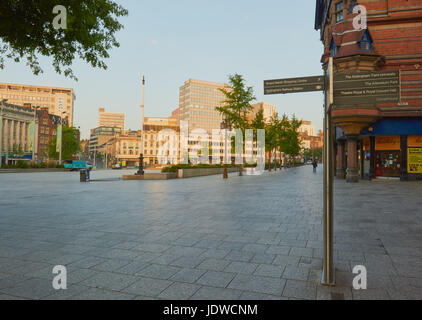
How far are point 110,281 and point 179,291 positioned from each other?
0.96 m

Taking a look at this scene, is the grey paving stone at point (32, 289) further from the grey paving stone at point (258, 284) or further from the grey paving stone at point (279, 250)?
the grey paving stone at point (279, 250)

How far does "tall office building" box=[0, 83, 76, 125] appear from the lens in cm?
14312

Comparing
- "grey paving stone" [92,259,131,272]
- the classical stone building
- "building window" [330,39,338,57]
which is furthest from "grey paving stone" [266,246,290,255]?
the classical stone building

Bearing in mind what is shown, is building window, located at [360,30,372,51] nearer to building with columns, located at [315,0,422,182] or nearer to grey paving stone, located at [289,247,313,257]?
building with columns, located at [315,0,422,182]

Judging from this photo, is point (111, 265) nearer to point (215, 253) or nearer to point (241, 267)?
point (215, 253)

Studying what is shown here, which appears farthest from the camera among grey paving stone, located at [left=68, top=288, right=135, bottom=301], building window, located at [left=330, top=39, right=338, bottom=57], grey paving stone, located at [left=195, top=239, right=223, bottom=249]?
building window, located at [left=330, top=39, right=338, bottom=57]

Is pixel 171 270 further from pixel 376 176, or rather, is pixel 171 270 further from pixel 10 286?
pixel 376 176

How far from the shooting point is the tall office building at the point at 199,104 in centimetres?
15162

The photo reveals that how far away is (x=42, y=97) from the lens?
151 meters

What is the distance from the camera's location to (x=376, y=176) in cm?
2445

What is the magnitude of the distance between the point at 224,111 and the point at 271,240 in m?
25.9

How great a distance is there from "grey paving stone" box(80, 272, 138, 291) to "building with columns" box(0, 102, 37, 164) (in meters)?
98.6

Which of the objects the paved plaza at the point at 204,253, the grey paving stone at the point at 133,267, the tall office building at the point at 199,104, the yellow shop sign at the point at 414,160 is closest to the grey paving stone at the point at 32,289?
the paved plaza at the point at 204,253

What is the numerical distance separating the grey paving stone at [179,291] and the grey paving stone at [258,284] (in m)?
0.49
